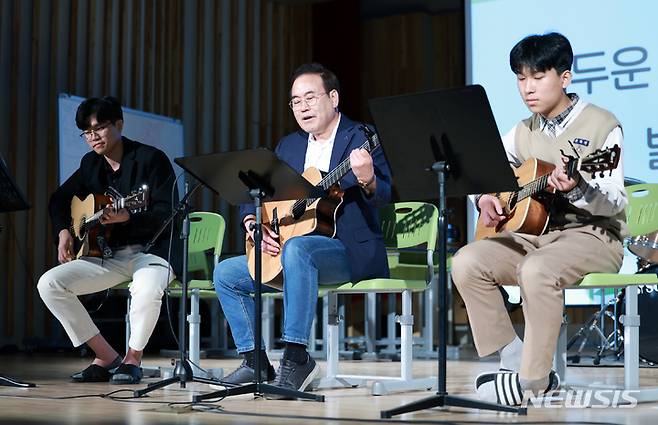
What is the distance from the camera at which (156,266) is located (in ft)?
14.0

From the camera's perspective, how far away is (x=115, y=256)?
171 inches

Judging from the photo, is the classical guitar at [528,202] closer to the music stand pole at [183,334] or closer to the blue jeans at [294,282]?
the blue jeans at [294,282]

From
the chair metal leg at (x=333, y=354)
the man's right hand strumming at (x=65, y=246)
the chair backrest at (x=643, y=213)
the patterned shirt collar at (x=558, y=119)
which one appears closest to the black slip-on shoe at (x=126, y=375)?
the man's right hand strumming at (x=65, y=246)

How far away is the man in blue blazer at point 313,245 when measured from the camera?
3330mm

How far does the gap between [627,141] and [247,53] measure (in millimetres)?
3750

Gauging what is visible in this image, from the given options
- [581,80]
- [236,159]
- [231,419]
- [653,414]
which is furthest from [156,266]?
[581,80]

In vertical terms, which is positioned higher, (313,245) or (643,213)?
(643,213)

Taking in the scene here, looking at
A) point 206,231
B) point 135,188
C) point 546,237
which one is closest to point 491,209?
point 546,237

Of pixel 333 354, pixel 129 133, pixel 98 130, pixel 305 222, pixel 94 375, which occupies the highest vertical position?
pixel 129 133

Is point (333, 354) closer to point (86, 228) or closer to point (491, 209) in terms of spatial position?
point (491, 209)

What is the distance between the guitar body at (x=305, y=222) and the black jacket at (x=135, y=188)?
33.8 inches

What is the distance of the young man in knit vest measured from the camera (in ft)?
9.74

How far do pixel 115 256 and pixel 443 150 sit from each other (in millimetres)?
2013

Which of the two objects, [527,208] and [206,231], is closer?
[527,208]
